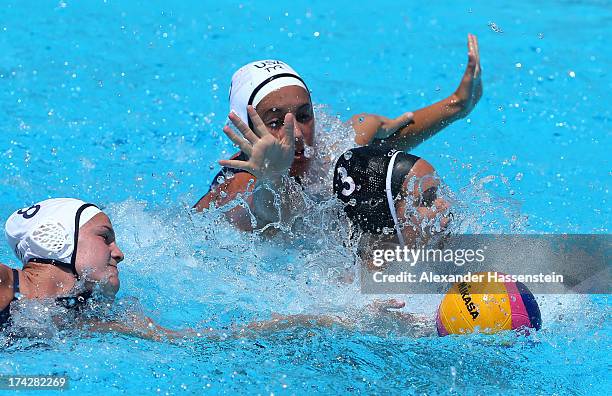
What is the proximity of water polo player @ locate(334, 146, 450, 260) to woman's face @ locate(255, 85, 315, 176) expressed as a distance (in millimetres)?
328

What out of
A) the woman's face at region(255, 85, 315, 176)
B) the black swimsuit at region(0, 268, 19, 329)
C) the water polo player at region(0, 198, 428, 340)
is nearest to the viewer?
the black swimsuit at region(0, 268, 19, 329)

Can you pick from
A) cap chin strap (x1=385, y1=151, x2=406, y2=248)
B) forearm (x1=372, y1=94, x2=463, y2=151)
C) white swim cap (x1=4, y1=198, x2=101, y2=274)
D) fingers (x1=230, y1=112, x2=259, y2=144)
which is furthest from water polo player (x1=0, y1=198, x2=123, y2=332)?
forearm (x1=372, y1=94, x2=463, y2=151)

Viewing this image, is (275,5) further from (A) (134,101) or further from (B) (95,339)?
(B) (95,339)

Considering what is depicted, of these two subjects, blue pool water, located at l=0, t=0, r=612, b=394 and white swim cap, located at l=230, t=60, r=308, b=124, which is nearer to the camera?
blue pool water, located at l=0, t=0, r=612, b=394

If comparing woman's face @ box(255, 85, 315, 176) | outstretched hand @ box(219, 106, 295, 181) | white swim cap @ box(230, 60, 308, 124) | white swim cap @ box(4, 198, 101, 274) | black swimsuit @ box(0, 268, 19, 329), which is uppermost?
white swim cap @ box(230, 60, 308, 124)

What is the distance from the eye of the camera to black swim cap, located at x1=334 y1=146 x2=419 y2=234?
3842mm

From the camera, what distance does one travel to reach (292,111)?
13.8 ft

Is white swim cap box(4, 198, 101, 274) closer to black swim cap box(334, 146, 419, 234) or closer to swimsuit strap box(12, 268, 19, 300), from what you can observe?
swimsuit strap box(12, 268, 19, 300)

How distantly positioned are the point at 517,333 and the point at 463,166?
2.50m

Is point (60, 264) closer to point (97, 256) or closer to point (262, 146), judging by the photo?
point (97, 256)

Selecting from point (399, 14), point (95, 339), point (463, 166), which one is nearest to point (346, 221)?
point (95, 339)

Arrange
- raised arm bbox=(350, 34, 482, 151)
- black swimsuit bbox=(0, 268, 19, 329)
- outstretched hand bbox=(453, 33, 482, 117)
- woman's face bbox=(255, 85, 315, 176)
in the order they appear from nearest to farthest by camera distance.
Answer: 1. black swimsuit bbox=(0, 268, 19, 329)
2. woman's face bbox=(255, 85, 315, 176)
3. outstretched hand bbox=(453, 33, 482, 117)
4. raised arm bbox=(350, 34, 482, 151)

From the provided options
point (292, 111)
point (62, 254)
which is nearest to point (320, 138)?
point (292, 111)

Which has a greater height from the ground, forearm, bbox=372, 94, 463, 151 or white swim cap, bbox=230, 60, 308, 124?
white swim cap, bbox=230, 60, 308, 124
